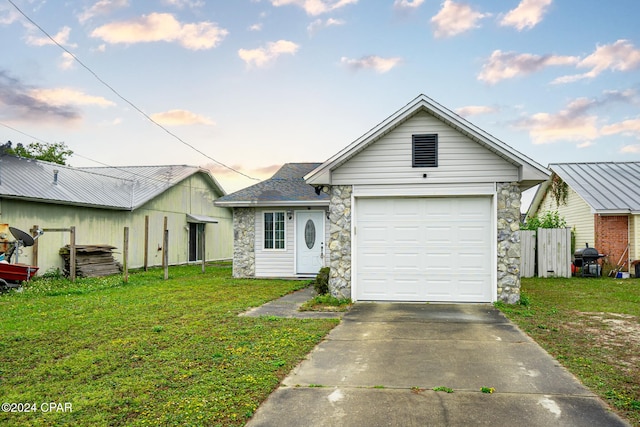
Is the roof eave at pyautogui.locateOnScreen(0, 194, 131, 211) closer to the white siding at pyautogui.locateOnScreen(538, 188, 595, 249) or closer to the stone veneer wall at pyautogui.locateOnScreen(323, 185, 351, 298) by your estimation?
the stone veneer wall at pyautogui.locateOnScreen(323, 185, 351, 298)

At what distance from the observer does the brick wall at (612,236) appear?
1916 cm

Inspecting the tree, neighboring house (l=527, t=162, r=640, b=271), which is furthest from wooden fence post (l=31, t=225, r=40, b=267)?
the tree

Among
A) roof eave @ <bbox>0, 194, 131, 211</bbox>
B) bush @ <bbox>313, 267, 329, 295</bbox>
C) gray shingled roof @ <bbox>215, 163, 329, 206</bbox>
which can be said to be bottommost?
bush @ <bbox>313, 267, 329, 295</bbox>

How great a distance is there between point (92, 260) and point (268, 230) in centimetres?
668

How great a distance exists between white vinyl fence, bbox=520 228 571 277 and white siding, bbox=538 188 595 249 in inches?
103

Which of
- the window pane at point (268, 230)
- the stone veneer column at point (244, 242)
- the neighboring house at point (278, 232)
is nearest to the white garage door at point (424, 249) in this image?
the neighboring house at point (278, 232)

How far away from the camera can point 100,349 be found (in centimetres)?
675

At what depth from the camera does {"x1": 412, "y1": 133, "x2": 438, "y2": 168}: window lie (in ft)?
35.1

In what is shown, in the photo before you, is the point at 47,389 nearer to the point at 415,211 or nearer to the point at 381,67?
the point at 415,211

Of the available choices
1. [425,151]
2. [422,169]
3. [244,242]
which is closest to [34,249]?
[244,242]

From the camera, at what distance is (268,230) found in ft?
56.6

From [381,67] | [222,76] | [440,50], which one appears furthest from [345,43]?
[222,76]

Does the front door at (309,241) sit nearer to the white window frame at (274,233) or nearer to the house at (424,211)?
the white window frame at (274,233)

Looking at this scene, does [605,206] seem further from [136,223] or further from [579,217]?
[136,223]
